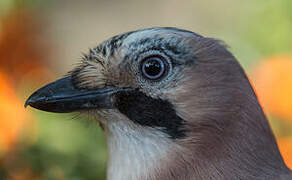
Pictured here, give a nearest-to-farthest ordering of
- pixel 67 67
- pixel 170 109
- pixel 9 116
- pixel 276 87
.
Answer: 1. pixel 170 109
2. pixel 9 116
3. pixel 276 87
4. pixel 67 67

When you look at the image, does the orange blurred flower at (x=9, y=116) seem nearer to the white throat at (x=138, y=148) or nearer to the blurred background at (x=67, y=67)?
the blurred background at (x=67, y=67)

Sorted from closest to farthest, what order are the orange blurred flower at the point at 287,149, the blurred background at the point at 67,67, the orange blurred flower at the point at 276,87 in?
the blurred background at the point at 67,67
the orange blurred flower at the point at 287,149
the orange blurred flower at the point at 276,87

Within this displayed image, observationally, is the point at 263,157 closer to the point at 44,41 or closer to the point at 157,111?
the point at 157,111

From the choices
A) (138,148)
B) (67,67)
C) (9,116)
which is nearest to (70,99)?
(138,148)

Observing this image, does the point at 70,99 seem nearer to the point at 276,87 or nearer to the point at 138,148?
the point at 138,148

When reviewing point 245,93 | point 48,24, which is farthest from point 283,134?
point 48,24

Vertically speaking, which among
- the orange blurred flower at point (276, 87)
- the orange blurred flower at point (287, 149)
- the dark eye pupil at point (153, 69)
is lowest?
the orange blurred flower at point (287, 149)

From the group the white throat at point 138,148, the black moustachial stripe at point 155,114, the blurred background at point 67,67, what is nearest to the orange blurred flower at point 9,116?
the blurred background at point 67,67

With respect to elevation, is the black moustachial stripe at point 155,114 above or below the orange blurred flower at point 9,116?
above
